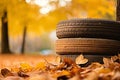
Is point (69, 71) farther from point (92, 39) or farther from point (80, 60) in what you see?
point (92, 39)

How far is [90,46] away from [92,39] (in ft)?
0.31

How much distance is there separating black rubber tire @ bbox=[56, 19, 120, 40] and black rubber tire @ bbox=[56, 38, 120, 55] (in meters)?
0.08

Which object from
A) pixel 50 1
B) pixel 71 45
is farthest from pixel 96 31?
pixel 50 1

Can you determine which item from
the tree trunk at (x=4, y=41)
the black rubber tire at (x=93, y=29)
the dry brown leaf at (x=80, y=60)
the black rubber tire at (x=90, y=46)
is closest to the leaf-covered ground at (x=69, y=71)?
the dry brown leaf at (x=80, y=60)

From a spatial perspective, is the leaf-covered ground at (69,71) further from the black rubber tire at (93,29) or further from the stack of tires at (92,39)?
the black rubber tire at (93,29)

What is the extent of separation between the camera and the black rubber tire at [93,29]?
4332 mm

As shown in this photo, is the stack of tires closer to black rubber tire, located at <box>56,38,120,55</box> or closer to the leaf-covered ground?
black rubber tire, located at <box>56,38,120,55</box>

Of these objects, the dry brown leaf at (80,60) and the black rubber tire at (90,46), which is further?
the black rubber tire at (90,46)

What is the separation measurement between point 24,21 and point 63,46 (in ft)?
→ 53.3

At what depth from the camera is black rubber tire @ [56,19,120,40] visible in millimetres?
4332

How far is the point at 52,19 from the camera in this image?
22.8 m

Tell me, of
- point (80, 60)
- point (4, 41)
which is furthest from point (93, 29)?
point (4, 41)

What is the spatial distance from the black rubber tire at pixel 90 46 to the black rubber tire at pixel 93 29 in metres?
0.08

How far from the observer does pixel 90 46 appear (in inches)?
169
